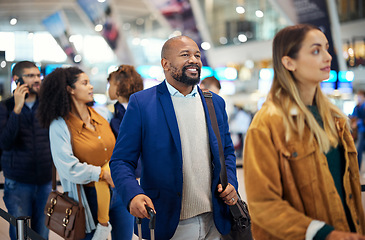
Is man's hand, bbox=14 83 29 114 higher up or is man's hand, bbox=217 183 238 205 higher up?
man's hand, bbox=14 83 29 114

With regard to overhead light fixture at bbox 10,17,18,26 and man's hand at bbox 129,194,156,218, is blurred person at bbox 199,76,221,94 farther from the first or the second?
overhead light fixture at bbox 10,17,18,26

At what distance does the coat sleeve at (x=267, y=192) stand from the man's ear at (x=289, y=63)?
0.31 metres

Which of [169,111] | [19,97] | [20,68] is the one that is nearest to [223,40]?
[20,68]

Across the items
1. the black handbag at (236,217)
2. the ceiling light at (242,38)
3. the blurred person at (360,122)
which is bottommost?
the blurred person at (360,122)

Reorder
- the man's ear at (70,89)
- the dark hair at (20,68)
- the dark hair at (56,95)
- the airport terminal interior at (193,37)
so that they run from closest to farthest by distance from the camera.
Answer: the dark hair at (56,95)
the man's ear at (70,89)
the dark hair at (20,68)
the airport terminal interior at (193,37)

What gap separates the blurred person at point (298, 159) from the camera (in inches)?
69.5

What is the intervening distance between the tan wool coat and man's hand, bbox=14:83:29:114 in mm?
2714

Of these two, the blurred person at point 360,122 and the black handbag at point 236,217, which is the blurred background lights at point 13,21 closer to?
the blurred person at point 360,122

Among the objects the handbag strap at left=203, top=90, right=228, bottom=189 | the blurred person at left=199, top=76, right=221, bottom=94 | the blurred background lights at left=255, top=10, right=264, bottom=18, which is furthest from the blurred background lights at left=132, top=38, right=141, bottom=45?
the handbag strap at left=203, top=90, right=228, bottom=189

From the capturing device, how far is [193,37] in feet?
51.1

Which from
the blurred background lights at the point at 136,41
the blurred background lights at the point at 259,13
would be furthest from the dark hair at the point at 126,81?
the blurred background lights at the point at 136,41

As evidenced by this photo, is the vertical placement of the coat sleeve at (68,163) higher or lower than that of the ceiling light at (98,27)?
lower

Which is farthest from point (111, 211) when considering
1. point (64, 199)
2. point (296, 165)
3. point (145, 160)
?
point (296, 165)

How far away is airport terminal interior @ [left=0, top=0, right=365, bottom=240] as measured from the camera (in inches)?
581
